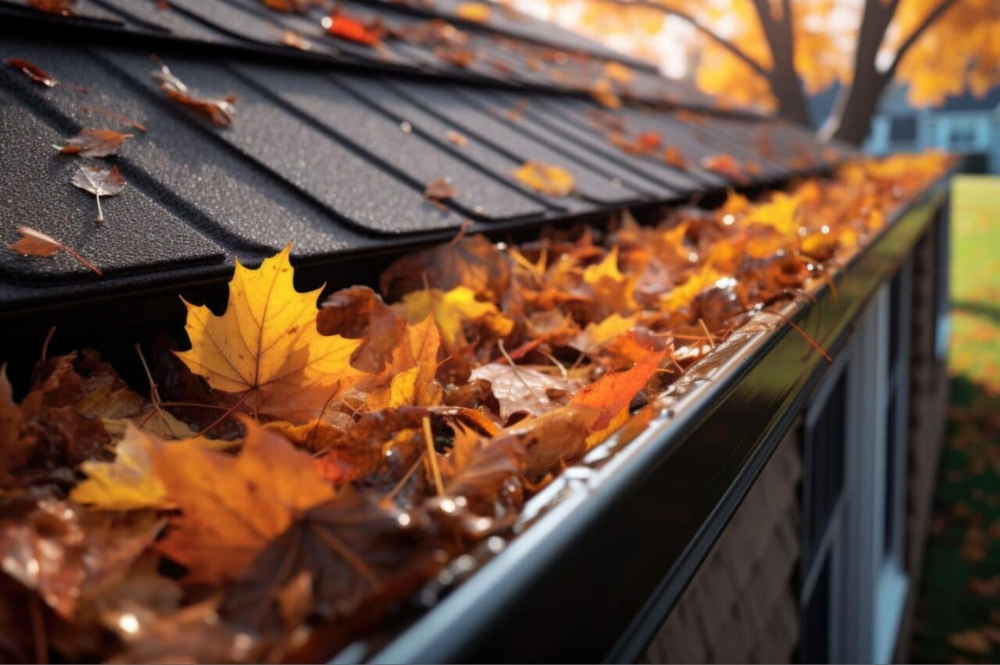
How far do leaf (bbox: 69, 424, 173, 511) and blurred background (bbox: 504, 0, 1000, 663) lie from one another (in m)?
5.84

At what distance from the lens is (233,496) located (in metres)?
0.61

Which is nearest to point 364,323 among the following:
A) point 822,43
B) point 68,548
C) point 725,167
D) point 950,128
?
point 68,548

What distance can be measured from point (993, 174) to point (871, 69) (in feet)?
120

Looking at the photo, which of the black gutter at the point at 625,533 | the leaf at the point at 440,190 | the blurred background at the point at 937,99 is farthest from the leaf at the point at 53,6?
the blurred background at the point at 937,99

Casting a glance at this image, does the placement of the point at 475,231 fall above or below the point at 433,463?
above

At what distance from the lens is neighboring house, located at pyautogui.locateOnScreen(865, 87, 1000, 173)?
44.2m

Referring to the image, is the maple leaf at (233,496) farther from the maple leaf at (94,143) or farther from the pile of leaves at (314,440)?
the maple leaf at (94,143)

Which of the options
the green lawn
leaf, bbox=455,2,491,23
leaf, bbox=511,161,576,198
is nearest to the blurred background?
the green lawn

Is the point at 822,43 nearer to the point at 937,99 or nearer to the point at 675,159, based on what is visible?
the point at 937,99

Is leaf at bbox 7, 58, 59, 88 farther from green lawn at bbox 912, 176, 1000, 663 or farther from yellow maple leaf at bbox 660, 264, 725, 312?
green lawn at bbox 912, 176, 1000, 663

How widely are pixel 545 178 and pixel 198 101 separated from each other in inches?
34.6

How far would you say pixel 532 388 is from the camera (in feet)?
3.53

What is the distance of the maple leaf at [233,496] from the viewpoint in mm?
597

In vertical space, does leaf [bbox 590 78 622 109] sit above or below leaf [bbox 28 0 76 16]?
below
